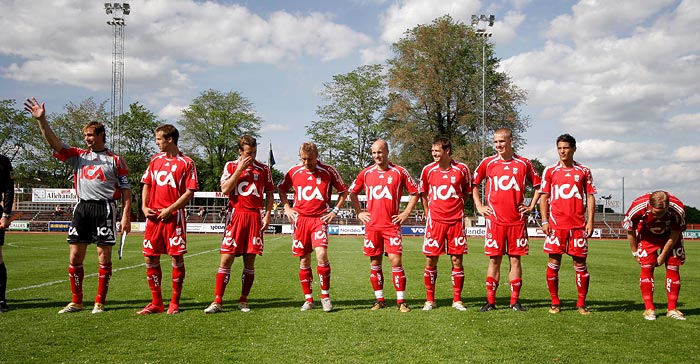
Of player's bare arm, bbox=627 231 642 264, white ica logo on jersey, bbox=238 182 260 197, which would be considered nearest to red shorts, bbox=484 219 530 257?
player's bare arm, bbox=627 231 642 264

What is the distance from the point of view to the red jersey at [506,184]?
7.37 metres

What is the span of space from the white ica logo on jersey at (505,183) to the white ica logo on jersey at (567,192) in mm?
572

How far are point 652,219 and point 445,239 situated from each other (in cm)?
273

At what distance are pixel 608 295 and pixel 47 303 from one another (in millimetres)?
9166

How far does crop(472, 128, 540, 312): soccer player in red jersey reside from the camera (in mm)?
7344

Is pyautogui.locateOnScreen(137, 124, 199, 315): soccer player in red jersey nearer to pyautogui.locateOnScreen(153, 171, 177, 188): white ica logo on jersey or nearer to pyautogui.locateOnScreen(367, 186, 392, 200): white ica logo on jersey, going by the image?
pyautogui.locateOnScreen(153, 171, 177, 188): white ica logo on jersey

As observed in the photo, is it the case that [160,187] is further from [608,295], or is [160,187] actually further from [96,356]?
[608,295]

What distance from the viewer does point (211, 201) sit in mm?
68688

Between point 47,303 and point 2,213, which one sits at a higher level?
point 2,213

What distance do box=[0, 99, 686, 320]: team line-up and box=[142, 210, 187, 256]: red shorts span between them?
1cm

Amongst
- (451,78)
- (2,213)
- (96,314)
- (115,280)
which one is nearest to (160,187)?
(96,314)

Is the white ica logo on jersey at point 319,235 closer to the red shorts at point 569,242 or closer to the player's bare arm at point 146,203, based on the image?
the player's bare arm at point 146,203

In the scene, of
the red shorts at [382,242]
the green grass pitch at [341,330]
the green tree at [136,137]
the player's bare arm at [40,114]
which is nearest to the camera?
the green grass pitch at [341,330]

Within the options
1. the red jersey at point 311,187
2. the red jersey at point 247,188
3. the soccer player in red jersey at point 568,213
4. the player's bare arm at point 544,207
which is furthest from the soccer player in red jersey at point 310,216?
the soccer player in red jersey at point 568,213
